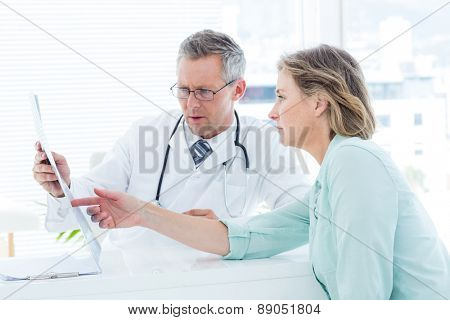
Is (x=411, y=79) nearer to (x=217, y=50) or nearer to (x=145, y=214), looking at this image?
(x=217, y=50)

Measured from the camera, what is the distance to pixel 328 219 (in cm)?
123

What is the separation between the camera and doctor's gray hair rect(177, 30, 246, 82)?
1.87 m

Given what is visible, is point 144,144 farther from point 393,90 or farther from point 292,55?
point 393,90

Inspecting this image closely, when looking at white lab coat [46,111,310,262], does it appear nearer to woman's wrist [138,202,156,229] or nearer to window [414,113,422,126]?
woman's wrist [138,202,156,229]

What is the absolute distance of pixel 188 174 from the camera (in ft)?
6.32

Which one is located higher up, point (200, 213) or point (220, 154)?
point (220, 154)

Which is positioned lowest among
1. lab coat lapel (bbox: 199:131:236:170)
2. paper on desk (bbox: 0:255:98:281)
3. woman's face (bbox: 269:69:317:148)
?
paper on desk (bbox: 0:255:98:281)

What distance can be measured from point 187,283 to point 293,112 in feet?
1.53

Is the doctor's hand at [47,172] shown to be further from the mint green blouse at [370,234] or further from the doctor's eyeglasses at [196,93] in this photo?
the mint green blouse at [370,234]

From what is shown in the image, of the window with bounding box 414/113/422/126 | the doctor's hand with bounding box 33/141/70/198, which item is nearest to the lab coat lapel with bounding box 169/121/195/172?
the doctor's hand with bounding box 33/141/70/198

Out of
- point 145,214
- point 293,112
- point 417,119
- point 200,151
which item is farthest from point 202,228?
point 417,119

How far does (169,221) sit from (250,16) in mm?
2107
